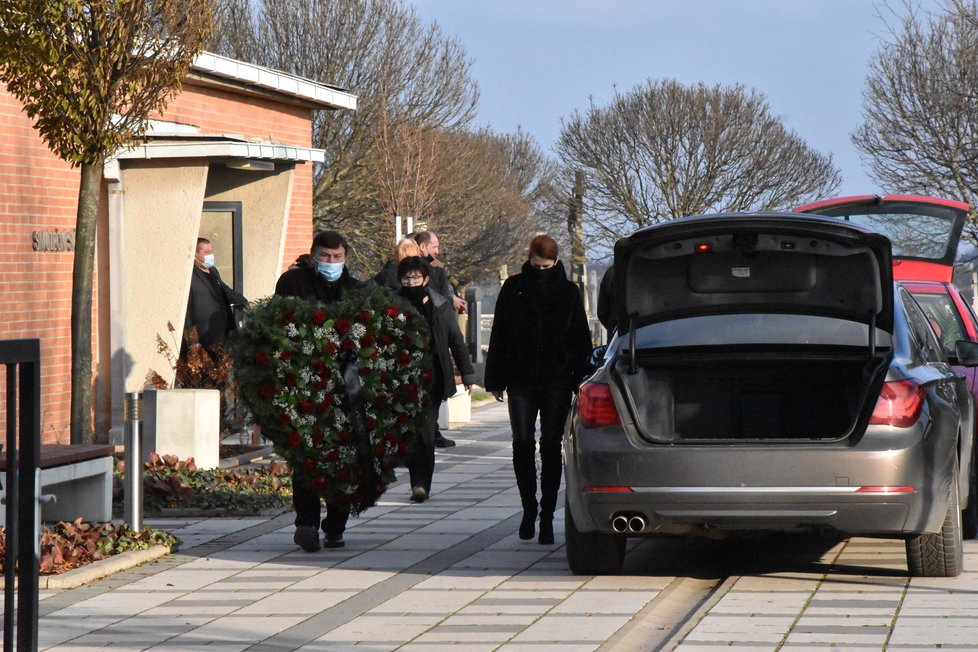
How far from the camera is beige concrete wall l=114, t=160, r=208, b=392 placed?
1522cm

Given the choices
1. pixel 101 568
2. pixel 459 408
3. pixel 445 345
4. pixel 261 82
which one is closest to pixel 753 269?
pixel 101 568

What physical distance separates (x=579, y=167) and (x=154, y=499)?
49270 millimetres

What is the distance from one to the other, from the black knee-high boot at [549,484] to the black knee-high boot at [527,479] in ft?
0.21

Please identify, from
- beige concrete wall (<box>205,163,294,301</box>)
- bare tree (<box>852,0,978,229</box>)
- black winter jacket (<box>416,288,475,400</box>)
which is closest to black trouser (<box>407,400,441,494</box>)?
black winter jacket (<box>416,288,475,400</box>)

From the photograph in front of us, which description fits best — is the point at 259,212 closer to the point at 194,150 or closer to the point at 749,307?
the point at 194,150

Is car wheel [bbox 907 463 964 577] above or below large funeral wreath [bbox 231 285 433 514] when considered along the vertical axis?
below

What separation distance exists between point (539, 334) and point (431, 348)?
1.86 m

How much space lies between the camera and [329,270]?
9.43 meters

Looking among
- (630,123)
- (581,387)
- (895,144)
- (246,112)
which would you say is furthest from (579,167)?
(581,387)

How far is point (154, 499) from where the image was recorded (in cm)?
1107

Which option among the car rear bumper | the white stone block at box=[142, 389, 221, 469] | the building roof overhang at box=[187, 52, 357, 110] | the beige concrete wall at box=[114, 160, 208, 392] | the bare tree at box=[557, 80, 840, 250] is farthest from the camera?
the bare tree at box=[557, 80, 840, 250]

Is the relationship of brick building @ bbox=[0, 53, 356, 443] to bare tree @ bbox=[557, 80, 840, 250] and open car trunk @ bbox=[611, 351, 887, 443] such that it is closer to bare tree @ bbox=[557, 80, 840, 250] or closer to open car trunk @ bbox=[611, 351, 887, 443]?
open car trunk @ bbox=[611, 351, 887, 443]

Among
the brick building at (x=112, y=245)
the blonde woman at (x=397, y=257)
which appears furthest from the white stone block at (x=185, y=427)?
the blonde woman at (x=397, y=257)

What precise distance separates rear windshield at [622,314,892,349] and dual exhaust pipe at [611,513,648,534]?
944 millimetres
